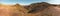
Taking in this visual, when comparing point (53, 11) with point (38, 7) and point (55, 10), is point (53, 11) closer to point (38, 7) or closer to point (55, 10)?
point (55, 10)

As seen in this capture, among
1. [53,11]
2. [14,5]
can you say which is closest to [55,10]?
[53,11]

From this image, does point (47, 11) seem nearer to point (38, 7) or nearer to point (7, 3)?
point (38, 7)

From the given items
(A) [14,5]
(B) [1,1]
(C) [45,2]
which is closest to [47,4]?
(C) [45,2]

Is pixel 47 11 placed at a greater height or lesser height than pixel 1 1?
lesser

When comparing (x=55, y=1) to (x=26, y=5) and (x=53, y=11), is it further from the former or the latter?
(x=26, y=5)

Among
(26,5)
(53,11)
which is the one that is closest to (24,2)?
(26,5)

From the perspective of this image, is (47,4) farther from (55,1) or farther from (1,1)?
(1,1)

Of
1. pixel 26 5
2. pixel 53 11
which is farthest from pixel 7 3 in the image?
pixel 53 11

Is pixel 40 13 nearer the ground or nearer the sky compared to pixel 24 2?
nearer the ground
